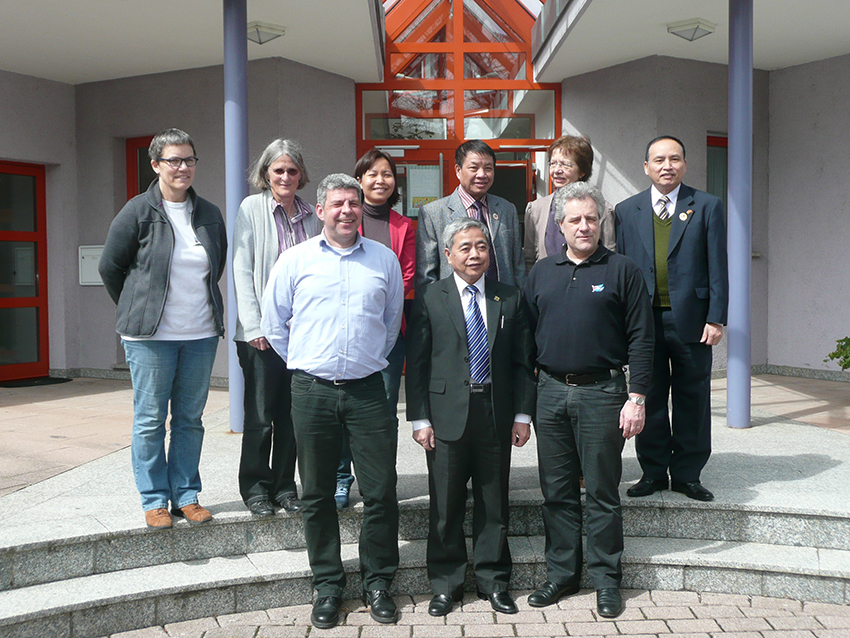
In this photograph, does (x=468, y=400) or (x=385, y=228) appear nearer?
(x=468, y=400)

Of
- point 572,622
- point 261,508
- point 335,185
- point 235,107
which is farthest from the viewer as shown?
point 235,107

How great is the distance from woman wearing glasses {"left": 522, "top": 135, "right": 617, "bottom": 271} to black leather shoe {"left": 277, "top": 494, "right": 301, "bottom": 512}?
1.68 meters

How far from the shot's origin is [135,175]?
335 inches

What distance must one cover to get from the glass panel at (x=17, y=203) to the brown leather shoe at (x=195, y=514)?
20.4ft

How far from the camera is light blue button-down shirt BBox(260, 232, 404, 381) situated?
10.0ft

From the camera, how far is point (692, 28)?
21.6ft

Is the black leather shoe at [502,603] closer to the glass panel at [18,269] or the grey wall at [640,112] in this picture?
the grey wall at [640,112]

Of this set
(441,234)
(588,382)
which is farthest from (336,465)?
(441,234)

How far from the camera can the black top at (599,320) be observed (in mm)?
3166

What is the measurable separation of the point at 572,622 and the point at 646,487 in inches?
37.7

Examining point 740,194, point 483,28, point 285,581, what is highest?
point 483,28

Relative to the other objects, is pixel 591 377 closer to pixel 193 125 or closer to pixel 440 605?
pixel 440 605

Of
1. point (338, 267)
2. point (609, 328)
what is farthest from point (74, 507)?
point (609, 328)

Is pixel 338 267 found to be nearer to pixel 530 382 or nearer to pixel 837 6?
pixel 530 382
